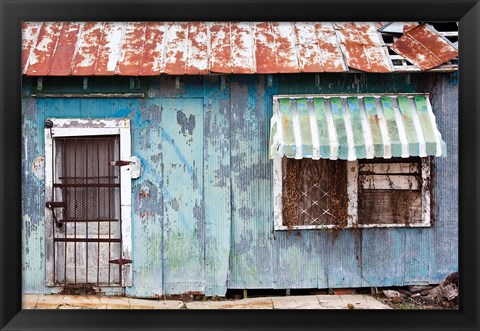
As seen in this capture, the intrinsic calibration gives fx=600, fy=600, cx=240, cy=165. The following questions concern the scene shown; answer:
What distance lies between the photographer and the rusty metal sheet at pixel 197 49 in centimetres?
597

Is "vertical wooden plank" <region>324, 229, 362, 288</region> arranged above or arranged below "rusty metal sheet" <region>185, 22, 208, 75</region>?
below

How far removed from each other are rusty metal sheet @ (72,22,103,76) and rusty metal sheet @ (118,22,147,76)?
11.2 inches

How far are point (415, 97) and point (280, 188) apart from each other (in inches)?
66.3

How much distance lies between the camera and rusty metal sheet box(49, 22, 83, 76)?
19.7ft

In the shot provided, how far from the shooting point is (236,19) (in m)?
4.45

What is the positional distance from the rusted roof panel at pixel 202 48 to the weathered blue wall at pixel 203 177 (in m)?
0.27

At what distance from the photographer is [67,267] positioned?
639 centimetres

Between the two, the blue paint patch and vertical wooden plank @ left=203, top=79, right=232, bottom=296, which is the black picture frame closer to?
vertical wooden plank @ left=203, top=79, right=232, bottom=296

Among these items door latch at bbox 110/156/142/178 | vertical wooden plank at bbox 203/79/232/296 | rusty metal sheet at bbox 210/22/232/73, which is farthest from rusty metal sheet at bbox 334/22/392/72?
door latch at bbox 110/156/142/178

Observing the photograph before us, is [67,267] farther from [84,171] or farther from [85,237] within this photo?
[84,171]

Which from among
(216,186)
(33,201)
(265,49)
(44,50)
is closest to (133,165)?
(216,186)

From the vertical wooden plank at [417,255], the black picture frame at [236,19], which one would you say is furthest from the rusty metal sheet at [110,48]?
the vertical wooden plank at [417,255]

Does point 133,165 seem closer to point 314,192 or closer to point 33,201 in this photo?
point 33,201
